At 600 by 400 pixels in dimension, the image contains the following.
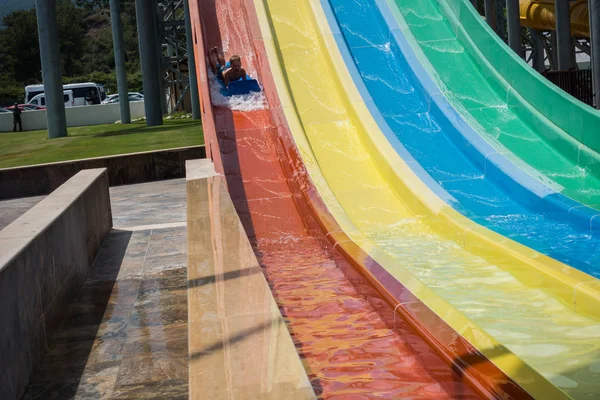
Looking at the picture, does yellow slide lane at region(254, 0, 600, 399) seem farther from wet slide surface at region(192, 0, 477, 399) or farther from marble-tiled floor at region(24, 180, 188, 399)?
marble-tiled floor at region(24, 180, 188, 399)

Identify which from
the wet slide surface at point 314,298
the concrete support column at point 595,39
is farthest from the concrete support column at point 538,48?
the wet slide surface at point 314,298

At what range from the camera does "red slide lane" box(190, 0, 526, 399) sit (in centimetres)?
436

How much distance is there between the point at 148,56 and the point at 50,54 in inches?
103

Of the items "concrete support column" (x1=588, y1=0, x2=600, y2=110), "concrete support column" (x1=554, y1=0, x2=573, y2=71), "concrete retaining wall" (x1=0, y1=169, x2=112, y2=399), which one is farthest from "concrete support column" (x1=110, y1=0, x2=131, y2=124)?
"concrete retaining wall" (x1=0, y1=169, x2=112, y2=399)

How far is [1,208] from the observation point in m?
11.3

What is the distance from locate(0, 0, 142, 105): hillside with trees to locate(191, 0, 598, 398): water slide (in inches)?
2121

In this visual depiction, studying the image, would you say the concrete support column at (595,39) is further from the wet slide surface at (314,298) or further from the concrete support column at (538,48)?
the concrete support column at (538,48)

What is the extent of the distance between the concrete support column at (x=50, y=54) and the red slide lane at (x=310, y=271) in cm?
766

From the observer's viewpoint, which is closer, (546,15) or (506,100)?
(506,100)

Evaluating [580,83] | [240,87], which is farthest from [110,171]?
[580,83]

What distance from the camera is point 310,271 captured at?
678cm

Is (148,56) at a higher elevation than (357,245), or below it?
higher

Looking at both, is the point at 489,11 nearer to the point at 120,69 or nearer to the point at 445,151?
the point at 120,69

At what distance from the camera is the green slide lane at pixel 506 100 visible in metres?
8.68
